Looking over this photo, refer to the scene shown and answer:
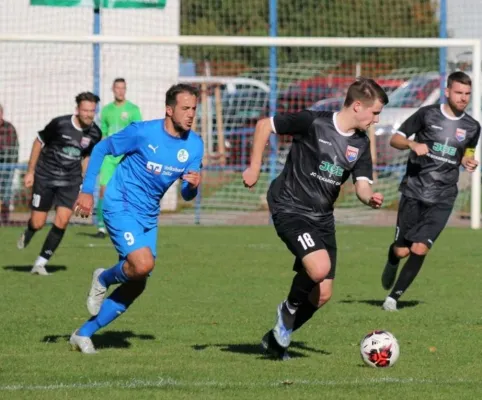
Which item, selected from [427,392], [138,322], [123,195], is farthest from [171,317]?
[427,392]

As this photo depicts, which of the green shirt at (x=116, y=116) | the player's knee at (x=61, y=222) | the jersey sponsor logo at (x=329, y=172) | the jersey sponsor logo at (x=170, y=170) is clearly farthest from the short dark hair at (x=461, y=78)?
the green shirt at (x=116, y=116)

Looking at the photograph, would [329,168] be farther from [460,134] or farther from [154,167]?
[460,134]

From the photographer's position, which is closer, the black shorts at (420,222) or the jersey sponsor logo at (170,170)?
the jersey sponsor logo at (170,170)

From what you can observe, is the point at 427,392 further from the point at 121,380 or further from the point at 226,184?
the point at 226,184

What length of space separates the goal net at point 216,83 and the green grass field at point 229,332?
485cm

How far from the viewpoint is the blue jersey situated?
8055mm

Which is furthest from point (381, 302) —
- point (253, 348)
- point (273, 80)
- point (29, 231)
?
point (273, 80)

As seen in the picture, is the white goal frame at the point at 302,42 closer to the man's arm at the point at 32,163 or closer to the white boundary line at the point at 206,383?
the man's arm at the point at 32,163

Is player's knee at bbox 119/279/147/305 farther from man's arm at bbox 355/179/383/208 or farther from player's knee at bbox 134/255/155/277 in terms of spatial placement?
man's arm at bbox 355/179/383/208

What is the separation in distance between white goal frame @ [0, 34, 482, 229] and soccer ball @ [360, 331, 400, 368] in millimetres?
10446

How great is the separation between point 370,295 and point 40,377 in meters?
5.05

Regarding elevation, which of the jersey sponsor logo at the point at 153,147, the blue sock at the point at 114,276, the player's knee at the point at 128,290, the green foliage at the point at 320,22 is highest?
the green foliage at the point at 320,22

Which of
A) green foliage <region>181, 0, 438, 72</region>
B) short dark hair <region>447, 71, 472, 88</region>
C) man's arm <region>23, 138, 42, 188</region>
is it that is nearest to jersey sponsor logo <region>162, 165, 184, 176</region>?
short dark hair <region>447, 71, 472, 88</region>

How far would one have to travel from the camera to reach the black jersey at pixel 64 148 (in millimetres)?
13273
